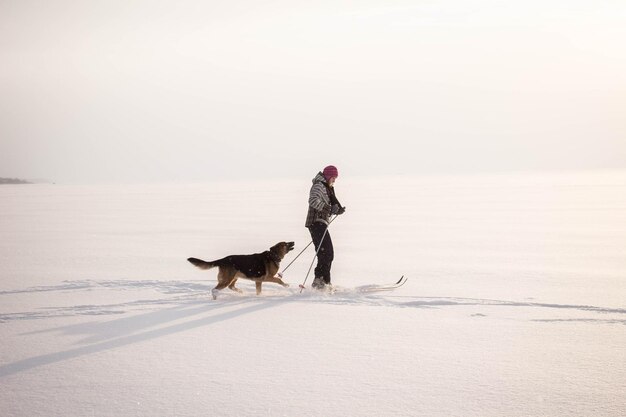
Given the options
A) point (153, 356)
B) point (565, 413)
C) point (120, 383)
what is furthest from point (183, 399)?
point (565, 413)

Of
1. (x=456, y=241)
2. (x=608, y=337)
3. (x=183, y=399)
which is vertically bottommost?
(x=183, y=399)

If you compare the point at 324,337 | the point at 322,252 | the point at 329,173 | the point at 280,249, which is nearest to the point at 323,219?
the point at 322,252

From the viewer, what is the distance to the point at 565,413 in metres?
3.58

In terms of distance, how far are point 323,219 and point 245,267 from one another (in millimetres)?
1464

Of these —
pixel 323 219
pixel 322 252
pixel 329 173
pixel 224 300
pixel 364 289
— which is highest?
pixel 329 173

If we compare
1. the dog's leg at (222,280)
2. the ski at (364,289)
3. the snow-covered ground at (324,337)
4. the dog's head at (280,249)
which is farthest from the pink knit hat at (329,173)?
the dog's leg at (222,280)

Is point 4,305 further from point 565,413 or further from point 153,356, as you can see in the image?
point 565,413

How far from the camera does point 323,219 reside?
7977 millimetres

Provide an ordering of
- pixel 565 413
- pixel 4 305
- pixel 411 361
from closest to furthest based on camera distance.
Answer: pixel 565 413 → pixel 411 361 → pixel 4 305

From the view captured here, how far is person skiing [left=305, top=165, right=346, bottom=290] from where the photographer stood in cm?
782

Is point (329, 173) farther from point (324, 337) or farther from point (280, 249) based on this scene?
point (324, 337)

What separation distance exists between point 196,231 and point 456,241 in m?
8.14

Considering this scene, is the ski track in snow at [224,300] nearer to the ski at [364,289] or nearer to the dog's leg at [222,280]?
the ski at [364,289]

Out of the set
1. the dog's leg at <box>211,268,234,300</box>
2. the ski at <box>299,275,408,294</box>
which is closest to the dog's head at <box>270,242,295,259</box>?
the ski at <box>299,275,408,294</box>
